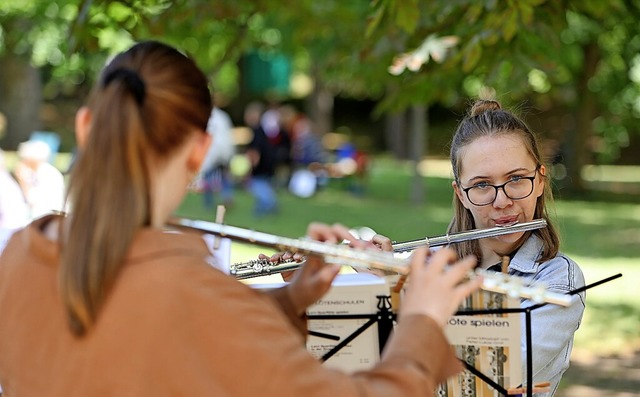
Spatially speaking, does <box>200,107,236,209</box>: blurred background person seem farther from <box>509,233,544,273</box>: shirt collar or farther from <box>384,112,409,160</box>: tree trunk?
<box>509,233,544,273</box>: shirt collar

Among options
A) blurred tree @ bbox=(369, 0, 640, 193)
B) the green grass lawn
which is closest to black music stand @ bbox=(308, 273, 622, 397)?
blurred tree @ bbox=(369, 0, 640, 193)

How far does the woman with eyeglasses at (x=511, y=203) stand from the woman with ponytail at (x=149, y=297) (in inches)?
39.5

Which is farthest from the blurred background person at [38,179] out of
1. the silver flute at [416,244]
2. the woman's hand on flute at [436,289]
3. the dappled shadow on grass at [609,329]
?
the woman's hand on flute at [436,289]

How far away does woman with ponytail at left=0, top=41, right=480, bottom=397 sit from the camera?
1.58m

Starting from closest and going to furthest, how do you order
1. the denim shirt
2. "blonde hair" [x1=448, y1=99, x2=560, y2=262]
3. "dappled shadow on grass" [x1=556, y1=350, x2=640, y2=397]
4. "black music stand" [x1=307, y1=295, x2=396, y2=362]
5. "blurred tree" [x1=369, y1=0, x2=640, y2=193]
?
"black music stand" [x1=307, y1=295, x2=396, y2=362]
the denim shirt
"blonde hair" [x1=448, y1=99, x2=560, y2=262]
"blurred tree" [x1=369, y1=0, x2=640, y2=193]
"dappled shadow on grass" [x1=556, y1=350, x2=640, y2=397]

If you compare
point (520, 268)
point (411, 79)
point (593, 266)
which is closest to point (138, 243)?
point (520, 268)

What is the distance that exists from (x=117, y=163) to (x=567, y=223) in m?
13.9

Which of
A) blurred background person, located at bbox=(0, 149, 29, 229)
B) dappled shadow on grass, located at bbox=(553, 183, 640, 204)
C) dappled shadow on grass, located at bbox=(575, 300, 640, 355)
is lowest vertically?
dappled shadow on grass, located at bbox=(575, 300, 640, 355)

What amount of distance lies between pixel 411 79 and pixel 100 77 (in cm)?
341

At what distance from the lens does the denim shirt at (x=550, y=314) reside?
2.59m

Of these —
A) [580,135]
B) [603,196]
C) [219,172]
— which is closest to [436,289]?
[219,172]

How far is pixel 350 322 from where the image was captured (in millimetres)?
2342

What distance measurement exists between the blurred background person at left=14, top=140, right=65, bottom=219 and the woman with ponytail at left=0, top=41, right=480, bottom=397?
6.30 m

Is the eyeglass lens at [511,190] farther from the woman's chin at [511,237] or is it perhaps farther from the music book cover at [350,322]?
the music book cover at [350,322]
